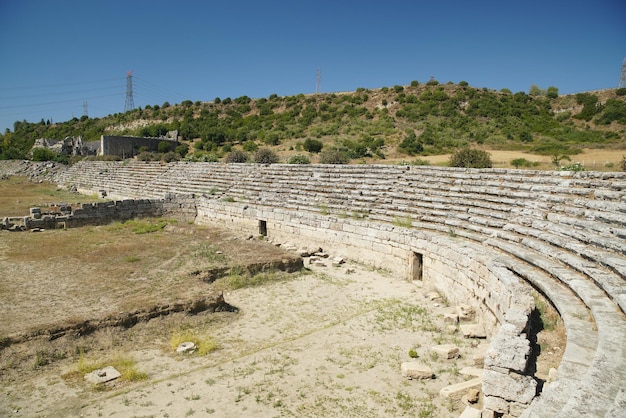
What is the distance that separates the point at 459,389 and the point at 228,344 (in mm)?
Answer: 3906

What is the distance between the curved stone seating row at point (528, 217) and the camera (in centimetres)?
429

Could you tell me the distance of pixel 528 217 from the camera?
1027 centimetres

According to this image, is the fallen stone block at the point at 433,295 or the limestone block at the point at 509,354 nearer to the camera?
the limestone block at the point at 509,354

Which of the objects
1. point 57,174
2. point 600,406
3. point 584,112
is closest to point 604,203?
point 600,406

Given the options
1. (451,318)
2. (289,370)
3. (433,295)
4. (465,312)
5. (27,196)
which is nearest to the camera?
(289,370)

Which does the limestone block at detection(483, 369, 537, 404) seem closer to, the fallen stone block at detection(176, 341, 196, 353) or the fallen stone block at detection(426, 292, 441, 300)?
the fallen stone block at detection(176, 341, 196, 353)

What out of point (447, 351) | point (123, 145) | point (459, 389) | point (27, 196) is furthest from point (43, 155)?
point (459, 389)

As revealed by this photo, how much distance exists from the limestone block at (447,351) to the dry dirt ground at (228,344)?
0.13 m

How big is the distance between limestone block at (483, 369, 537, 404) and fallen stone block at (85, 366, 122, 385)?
5093 millimetres

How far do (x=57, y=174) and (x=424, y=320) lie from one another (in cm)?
4206

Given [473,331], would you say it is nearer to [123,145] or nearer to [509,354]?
[509,354]

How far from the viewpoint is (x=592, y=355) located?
458cm

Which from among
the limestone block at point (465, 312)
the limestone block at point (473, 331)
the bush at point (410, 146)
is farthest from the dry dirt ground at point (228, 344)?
the bush at point (410, 146)

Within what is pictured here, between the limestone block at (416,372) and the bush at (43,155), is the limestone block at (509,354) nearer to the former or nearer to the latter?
the limestone block at (416,372)
